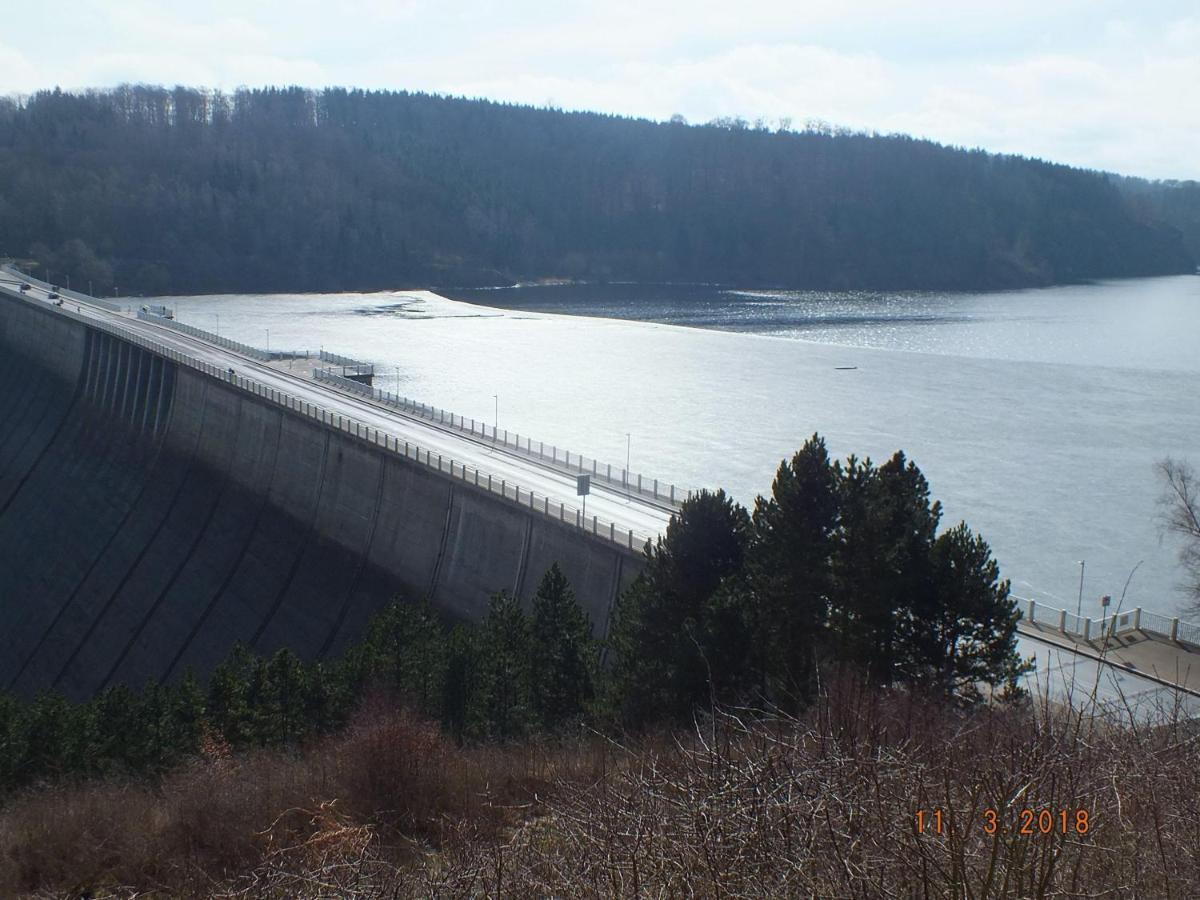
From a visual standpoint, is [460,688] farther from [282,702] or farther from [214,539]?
[214,539]

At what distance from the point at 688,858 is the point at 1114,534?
27.6 meters

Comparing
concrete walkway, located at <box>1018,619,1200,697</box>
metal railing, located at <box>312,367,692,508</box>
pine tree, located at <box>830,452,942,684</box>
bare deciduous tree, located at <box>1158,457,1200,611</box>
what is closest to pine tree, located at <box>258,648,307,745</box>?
pine tree, located at <box>830,452,942,684</box>

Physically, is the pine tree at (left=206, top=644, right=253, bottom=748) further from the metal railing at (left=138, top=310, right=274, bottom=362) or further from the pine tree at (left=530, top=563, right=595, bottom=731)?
the metal railing at (left=138, top=310, right=274, bottom=362)

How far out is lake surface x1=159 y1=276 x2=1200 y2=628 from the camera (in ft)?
104

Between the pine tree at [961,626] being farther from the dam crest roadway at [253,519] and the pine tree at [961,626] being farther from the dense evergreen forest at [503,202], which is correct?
the dense evergreen forest at [503,202]

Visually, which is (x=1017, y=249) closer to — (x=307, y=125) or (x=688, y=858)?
(x=307, y=125)

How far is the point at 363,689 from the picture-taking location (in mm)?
15273

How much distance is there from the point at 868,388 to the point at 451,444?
84.1ft

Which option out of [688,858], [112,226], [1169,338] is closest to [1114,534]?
[688,858]

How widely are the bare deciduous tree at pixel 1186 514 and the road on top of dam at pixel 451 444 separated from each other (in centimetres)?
1129

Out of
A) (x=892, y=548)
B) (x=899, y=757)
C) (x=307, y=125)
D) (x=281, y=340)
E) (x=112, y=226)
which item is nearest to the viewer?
(x=899, y=757)

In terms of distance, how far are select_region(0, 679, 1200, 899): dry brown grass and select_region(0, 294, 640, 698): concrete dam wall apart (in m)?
10.1

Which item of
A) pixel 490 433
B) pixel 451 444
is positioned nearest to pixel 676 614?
pixel 451 444

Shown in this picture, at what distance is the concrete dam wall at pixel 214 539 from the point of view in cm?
2338
